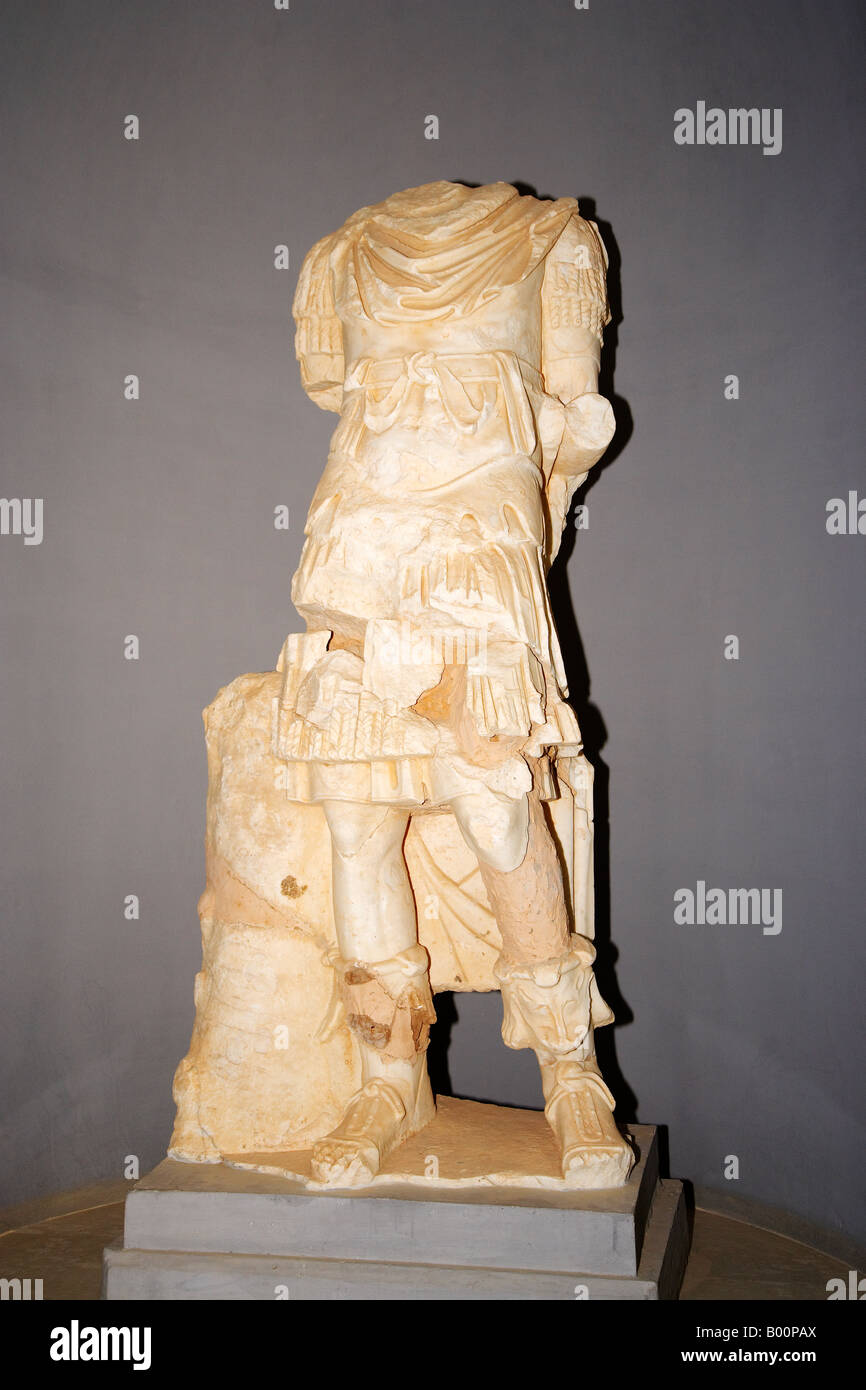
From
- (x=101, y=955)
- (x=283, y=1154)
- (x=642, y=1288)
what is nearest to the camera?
(x=642, y=1288)

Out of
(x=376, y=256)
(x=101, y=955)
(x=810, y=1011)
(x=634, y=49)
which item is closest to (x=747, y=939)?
(x=810, y=1011)

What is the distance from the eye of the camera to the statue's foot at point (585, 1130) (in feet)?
9.68

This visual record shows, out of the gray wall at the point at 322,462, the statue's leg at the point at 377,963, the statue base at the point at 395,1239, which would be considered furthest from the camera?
the gray wall at the point at 322,462

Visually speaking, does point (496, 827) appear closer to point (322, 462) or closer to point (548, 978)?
point (548, 978)

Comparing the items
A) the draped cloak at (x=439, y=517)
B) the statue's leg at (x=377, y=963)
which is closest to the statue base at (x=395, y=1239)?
the statue's leg at (x=377, y=963)

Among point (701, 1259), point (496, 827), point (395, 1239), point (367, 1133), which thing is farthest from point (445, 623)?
point (701, 1259)

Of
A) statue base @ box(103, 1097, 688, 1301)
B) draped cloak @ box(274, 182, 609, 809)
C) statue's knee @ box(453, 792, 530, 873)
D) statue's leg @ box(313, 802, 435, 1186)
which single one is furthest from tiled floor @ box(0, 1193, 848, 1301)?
draped cloak @ box(274, 182, 609, 809)

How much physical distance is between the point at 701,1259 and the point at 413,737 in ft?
5.74

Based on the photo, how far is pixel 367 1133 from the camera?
3031 mm

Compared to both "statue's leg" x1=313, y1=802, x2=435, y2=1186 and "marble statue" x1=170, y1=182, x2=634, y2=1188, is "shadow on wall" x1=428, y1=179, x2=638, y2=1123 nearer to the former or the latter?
"marble statue" x1=170, y1=182, x2=634, y2=1188

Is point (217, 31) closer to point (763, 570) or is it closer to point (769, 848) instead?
point (763, 570)

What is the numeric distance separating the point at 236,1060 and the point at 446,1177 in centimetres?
61

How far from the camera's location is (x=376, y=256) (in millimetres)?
3104

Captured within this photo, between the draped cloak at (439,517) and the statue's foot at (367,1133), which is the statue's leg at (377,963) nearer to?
the statue's foot at (367,1133)
